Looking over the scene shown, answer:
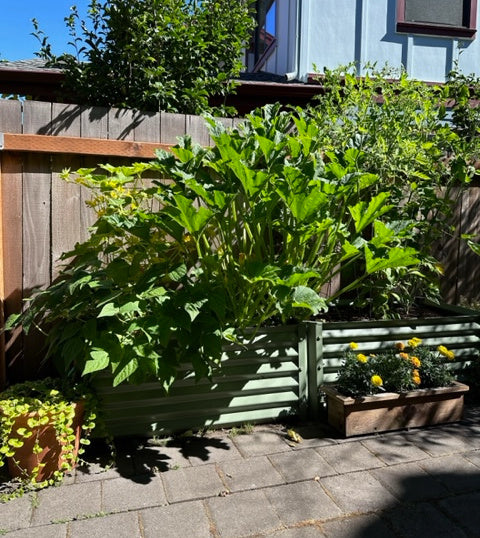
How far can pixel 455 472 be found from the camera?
2.49 m

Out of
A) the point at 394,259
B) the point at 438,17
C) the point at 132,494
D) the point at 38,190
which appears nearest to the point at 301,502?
the point at 132,494

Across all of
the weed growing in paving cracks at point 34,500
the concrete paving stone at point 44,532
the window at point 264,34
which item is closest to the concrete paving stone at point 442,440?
the concrete paving stone at point 44,532

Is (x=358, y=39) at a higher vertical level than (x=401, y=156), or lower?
higher

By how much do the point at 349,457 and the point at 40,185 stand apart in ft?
7.66

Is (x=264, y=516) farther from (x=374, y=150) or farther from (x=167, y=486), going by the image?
(x=374, y=150)

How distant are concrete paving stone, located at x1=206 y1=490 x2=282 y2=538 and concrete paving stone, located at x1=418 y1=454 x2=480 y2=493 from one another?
883mm

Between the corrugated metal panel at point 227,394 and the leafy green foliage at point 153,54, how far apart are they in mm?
1823

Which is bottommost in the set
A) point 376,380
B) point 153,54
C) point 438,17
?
point 376,380

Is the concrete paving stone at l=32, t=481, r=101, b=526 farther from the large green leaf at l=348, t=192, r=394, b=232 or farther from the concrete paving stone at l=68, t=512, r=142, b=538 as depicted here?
the large green leaf at l=348, t=192, r=394, b=232

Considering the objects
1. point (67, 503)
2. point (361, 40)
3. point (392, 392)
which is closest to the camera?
point (67, 503)

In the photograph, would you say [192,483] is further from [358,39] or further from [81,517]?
[358,39]

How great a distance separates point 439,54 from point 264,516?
8316 mm

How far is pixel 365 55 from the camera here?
7902 millimetres

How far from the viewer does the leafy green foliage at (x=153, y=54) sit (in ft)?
11.1
